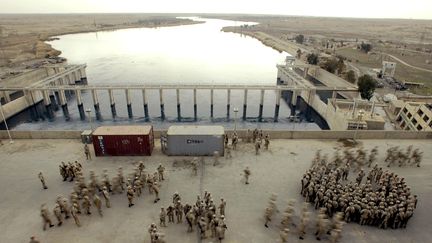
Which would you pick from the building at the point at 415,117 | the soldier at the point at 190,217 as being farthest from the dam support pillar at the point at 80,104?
the building at the point at 415,117

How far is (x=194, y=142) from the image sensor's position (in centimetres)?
2170

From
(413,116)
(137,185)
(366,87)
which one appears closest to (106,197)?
(137,185)

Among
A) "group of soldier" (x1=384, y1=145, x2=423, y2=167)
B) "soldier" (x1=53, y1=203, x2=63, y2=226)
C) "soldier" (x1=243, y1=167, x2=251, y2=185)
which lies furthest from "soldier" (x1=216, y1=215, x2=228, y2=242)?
"group of soldier" (x1=384, y1=145, x2=423, y2=167)

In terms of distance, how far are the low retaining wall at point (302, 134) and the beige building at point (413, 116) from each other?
784 cm

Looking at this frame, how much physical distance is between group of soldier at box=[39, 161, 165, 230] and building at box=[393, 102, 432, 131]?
29.7m

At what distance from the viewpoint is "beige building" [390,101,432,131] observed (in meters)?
32.0

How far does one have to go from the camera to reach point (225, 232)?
14852 mm

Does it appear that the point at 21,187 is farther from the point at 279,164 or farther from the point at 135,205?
the point at 279,164

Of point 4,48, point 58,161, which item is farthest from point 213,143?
point 4,48

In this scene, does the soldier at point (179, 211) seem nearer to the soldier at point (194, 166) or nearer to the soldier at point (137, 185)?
the soldier at point (137, 185)

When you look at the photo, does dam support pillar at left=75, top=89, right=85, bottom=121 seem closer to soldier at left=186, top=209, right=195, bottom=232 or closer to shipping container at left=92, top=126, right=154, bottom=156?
shipping container at left=92, top=126, right=154, bottom=156

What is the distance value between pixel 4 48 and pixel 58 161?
106355 mm

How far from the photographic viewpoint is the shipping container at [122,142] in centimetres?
2141

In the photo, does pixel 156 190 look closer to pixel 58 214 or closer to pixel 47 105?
pixel 58 214
